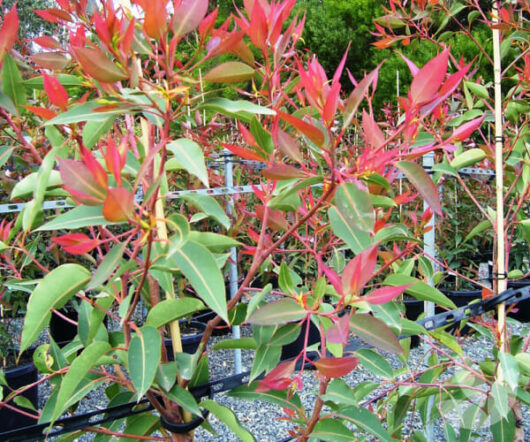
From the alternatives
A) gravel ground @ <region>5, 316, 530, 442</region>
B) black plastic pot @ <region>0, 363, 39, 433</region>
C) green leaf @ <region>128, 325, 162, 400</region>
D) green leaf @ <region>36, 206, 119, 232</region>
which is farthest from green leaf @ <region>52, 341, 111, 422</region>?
black plastic pot @ <region>0, 363, 39, 433</region>

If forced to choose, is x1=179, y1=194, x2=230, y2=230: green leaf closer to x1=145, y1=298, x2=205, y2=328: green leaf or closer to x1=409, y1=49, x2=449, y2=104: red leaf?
x1=145, y1=298, x2=205, y2=328: green leaf

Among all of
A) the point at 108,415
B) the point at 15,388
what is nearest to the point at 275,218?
the point at 108,415

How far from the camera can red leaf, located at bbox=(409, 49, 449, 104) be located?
1.73 feet

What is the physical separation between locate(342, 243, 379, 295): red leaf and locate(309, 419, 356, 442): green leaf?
0.26m

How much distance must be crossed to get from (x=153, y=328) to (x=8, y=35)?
40cm

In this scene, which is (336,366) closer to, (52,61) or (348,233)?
(348,233)

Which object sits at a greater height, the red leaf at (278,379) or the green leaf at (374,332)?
the green leaf at (374,332)

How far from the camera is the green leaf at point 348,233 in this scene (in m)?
0.57

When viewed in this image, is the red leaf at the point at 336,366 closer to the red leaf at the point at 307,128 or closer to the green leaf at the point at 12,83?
the red leaf at the point at 307,128

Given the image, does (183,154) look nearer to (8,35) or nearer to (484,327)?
(8,35)

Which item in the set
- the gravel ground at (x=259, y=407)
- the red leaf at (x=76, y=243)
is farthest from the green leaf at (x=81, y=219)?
the gravel ground at (x=259, y=407)

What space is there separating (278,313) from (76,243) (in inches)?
9.0

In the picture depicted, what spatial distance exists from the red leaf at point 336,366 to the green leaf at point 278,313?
0.19 feet

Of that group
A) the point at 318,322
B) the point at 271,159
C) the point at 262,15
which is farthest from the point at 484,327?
the point at 262,15
